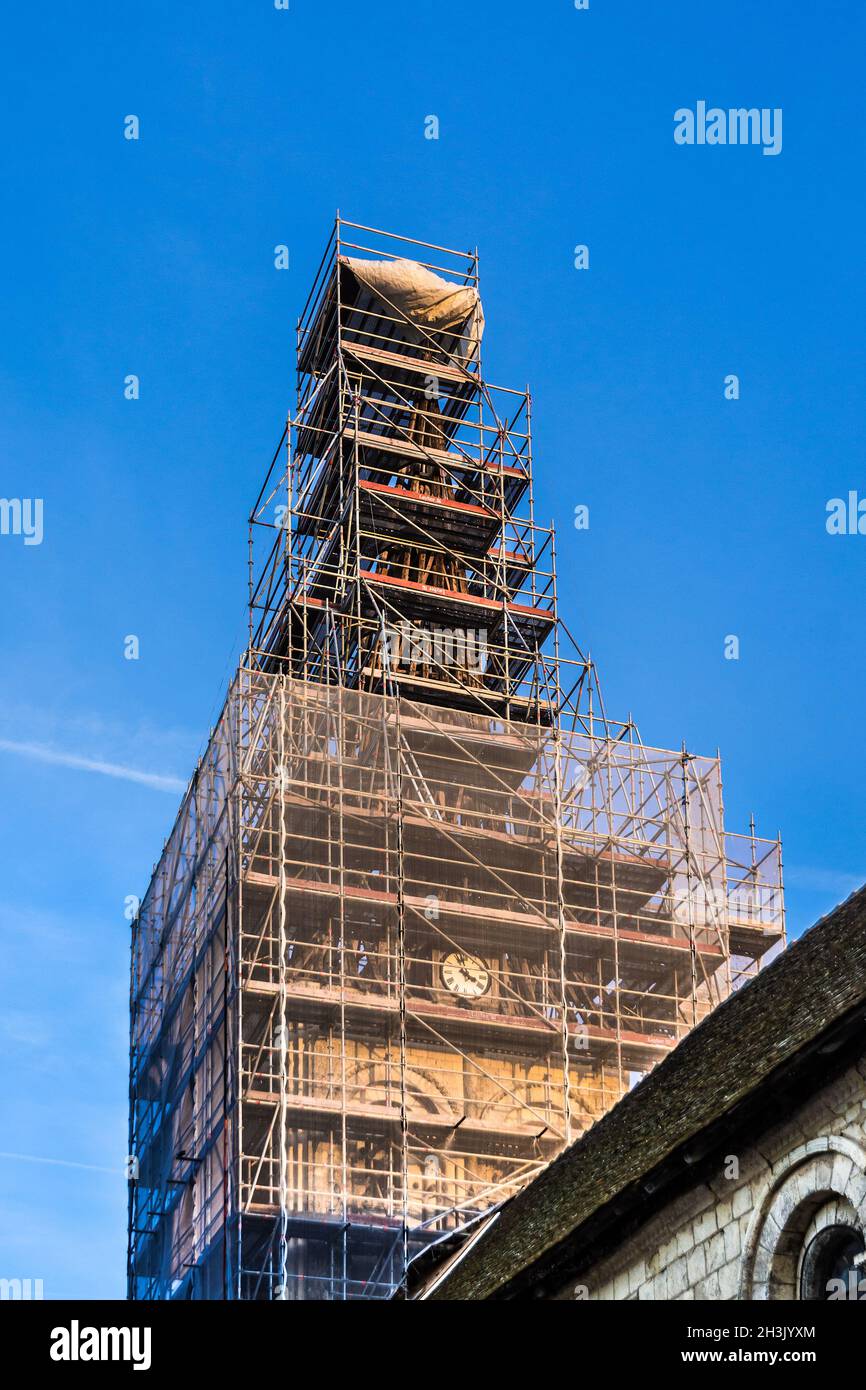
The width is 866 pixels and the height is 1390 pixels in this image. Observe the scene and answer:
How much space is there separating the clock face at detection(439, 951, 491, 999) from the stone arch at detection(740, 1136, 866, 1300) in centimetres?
2159

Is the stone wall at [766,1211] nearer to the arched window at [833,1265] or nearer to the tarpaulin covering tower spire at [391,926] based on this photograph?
the arched window at [833,1265]

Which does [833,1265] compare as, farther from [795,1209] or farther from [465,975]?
[465,975]

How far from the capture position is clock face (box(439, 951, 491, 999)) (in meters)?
40.6

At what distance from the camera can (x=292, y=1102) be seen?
123ft

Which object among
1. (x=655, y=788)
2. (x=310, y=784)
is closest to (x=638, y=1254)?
(x=310, y=784)

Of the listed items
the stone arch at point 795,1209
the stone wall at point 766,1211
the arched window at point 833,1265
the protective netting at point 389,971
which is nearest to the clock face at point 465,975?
the protective netting at point 389,971

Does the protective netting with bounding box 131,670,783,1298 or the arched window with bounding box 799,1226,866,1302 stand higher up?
the protective netting with bounding box 131,670,783,1298

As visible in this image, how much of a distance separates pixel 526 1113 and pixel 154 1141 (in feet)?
26.2

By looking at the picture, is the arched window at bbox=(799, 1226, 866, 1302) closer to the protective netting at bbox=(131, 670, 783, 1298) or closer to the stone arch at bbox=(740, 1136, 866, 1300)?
the stone arch at bbox=(740, 1136, 866, 1300)

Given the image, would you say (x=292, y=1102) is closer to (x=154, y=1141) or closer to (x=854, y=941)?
(x=154, y=1141)

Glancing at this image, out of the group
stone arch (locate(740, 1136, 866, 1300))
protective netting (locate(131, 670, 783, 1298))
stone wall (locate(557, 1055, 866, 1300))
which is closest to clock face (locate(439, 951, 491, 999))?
protective netting (locate(131, 670, 783, 1298))

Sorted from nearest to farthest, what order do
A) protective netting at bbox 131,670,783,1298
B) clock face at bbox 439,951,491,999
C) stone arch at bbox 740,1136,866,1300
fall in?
stone arch at bbox 740,1136,866,1300 < protective netting at bbox 131,670,783,1298 < clock face at bbox 439,951,491,999

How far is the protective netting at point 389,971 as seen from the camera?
124 ft

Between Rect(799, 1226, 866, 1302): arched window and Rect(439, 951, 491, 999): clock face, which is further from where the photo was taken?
Rect(439, 951, 491, 999): clock face
